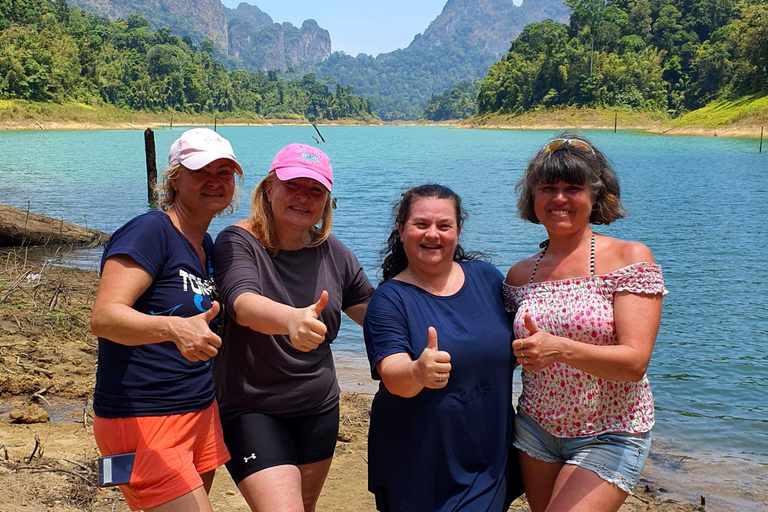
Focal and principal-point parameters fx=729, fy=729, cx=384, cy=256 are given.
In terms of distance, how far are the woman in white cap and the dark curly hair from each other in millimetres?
759

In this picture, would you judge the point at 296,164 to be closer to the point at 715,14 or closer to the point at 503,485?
the point at 503,485

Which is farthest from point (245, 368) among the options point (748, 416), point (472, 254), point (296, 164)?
point (748, 416)

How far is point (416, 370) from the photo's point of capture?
8.20ft

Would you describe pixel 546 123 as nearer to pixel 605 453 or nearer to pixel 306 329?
pixel 605 453

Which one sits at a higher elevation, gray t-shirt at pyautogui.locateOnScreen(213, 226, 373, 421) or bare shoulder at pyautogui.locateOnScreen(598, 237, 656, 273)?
bare shoulder at pyautogui.locateOnScreen(598, 237, 656, 273)

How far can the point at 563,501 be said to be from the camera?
272cm

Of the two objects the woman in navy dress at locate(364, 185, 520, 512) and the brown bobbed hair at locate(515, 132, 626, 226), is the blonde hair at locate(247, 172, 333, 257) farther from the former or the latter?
the brown bobbed hair at locate(515, 132, 626, 226)

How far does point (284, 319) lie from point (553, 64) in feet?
378

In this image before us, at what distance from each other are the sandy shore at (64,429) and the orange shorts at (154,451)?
150 cm

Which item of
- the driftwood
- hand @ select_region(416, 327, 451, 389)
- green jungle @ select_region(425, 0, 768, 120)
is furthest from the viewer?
green jungle @ select_region(425, 0, 768, 120)

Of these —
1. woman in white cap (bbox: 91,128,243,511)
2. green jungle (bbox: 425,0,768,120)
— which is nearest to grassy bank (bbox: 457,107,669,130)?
green jungle (bbox: 425,0,768,120)

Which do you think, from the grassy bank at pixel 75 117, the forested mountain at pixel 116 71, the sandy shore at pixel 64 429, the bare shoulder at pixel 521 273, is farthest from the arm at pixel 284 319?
the forested mountain at pixel 116 71

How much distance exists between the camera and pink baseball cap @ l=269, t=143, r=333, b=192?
3.02 m

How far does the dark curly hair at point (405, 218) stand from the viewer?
2.96 metres
